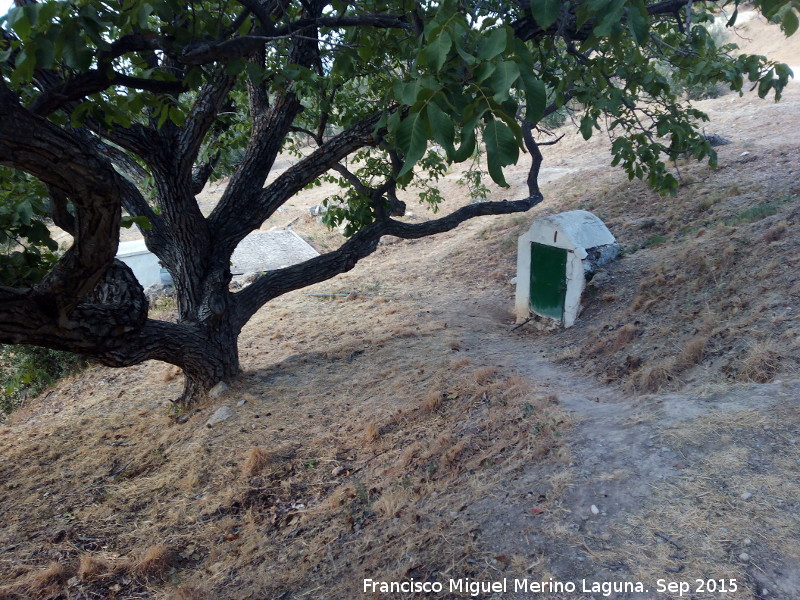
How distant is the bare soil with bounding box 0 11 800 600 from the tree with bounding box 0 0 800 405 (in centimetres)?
129

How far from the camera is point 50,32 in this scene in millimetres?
3021

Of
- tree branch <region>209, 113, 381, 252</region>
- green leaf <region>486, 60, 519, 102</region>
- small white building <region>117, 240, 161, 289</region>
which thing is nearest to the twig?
green leaf <region>486, 60, 519, 102</region>

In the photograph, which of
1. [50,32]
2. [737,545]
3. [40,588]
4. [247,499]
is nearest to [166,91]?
[50,32]

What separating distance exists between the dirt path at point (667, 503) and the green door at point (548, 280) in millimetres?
3872

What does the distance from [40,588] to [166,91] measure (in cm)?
341

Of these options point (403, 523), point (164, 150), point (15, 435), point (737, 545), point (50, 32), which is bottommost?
point (15, 435)

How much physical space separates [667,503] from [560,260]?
217 inches

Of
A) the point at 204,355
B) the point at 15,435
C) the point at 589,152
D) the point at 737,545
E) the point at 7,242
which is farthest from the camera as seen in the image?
the point at 589,152

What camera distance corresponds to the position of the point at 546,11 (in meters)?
2.39

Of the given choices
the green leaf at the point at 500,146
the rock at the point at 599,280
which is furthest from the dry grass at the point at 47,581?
the rock at the point at 599,280

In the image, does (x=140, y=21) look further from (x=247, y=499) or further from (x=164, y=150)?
(x=247, y=499)

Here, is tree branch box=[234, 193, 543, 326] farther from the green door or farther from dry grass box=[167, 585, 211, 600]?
dry grass box=[167, 585, 211, 600]

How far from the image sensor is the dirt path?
112 inches

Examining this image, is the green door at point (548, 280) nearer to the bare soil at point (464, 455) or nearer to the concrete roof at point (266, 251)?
the bare soil at point (464, 455)
